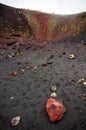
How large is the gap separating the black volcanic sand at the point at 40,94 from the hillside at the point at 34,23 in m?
9.49

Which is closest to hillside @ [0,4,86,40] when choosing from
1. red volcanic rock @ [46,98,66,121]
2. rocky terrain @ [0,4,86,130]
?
rocky terrain @ [0,4,86,130]

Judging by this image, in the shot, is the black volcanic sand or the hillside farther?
the hillside

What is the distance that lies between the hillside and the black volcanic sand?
949 cm

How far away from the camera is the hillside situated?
13.6 m

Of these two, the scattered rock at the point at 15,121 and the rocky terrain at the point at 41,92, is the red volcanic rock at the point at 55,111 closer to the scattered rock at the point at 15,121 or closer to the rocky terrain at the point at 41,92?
the rocky terrain at the point at 41,92

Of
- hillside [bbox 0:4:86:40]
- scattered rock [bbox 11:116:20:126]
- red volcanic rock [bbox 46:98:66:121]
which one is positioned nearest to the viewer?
red volcanic rock [bbox 46:98:66:121]

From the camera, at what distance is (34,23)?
1608cm

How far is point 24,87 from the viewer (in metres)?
3.20

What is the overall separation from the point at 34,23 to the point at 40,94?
14.4 meters

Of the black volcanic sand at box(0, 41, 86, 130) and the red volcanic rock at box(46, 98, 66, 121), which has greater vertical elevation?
the red volcanic rock at box(46, 98, 66, 121)

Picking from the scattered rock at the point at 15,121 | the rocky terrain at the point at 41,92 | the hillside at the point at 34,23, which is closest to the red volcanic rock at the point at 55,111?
the rocky terrain at the point at 41,92

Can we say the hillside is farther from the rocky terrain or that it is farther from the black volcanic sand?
the black volcanic sand

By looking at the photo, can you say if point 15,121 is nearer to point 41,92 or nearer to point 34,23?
point 41,92

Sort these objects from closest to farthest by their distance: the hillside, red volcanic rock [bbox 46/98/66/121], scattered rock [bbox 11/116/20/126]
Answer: red volcanic rock [bbox 46/98/66/121]
scattered rock [bbox 11/116/20/126]
the hillside
